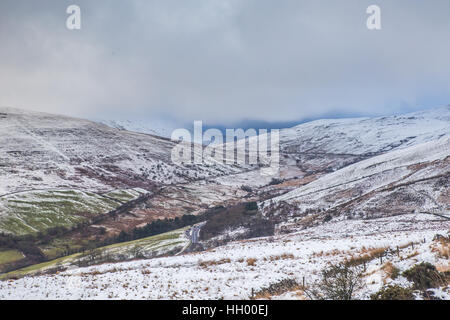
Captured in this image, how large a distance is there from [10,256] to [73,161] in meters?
87.9

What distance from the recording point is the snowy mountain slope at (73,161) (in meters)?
128

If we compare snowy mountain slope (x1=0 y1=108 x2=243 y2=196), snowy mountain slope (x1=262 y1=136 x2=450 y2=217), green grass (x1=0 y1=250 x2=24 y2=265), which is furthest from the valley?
snowy mountain slope (x1=0 y1=108 x2=243 y2=196)

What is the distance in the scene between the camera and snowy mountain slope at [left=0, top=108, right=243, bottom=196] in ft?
420

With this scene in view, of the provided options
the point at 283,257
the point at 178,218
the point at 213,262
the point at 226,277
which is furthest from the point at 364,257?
the point at 178,218

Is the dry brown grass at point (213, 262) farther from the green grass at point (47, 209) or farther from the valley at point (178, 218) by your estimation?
the green grass at point (47, 209)

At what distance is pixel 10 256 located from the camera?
72.1 metres

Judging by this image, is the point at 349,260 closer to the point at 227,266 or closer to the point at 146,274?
the point at 227,266

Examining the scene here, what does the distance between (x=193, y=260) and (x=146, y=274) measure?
7408 mm

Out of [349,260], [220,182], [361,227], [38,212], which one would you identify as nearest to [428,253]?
[349,260]

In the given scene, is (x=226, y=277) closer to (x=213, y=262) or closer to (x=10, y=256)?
(x=213, y=262)

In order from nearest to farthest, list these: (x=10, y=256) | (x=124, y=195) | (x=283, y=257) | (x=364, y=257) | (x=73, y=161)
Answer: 1. (x=364, y=257)
2. (x=283, y=257)
3. (x=10, y=256)
4. (x=124, y=195)
5. (x=73, y=161)

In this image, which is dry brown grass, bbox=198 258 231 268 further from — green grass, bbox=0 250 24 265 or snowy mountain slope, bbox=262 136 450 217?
green grass, bbox=0 250 24 265

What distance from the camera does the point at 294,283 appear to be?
53.7 feet

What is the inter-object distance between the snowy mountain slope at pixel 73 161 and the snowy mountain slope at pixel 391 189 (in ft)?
304
